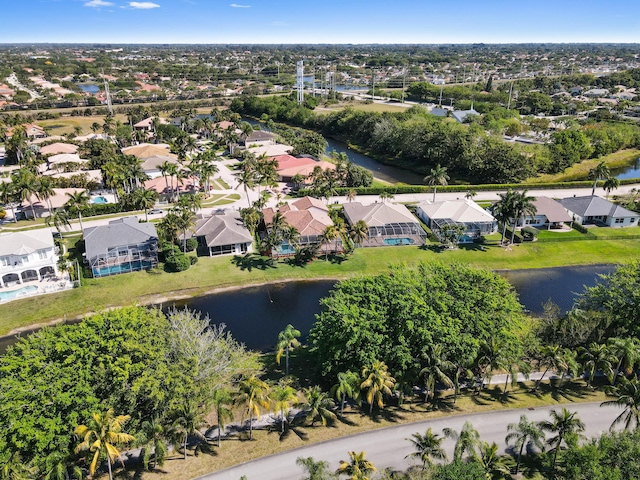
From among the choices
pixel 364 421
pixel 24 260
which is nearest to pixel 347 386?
pixel 364 421

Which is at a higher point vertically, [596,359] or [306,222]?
[306,222]

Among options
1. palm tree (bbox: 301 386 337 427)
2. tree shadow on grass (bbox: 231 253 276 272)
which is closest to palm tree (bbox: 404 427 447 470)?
palm tree (bbox: 301 386 337 427)

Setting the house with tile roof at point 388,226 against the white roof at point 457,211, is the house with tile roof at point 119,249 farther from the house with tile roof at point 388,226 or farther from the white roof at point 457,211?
the white roof at point 457,211

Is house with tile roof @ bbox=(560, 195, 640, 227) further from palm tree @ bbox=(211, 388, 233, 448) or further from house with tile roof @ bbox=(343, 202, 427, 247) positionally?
palm tree @ bbox=(211, 388, 233, 448)

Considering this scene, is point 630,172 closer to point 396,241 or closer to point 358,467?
point 396,241

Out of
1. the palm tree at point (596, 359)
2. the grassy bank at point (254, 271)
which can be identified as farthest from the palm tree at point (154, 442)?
the palm tree at point (596, 359)

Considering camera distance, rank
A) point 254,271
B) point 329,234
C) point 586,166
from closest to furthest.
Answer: point 254,271, point 329,234, point 586,166
